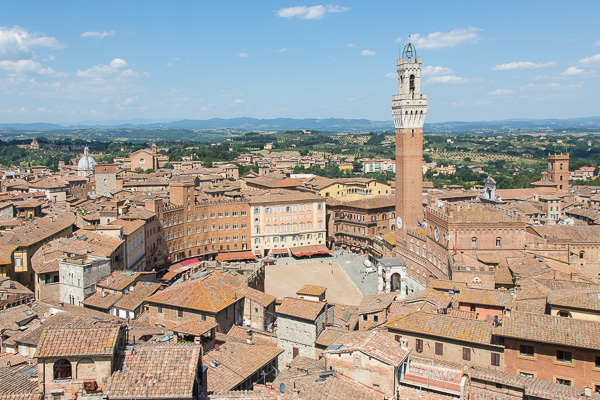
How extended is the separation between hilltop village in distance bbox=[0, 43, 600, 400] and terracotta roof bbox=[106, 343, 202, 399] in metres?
0.04

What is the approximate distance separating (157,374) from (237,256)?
178 ft

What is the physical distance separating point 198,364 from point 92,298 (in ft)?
77.1

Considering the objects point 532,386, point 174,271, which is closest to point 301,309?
point 532,386

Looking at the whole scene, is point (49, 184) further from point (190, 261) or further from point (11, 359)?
point (11, 359)

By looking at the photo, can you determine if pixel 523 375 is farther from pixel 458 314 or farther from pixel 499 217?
pixel 499 217

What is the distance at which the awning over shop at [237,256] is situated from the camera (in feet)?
214

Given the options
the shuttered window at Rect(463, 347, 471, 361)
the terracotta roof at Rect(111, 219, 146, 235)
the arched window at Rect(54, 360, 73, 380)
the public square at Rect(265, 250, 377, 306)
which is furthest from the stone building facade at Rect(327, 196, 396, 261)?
the arched window at Rect(54, 360, 73, 380)

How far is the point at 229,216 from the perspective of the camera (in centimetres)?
6931

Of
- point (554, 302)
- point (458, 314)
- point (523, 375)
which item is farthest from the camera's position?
point (458, 314)

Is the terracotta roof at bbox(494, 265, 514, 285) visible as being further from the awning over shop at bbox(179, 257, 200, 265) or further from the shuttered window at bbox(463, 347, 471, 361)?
the awning over shop at bbox(179, 257, 200, 265)

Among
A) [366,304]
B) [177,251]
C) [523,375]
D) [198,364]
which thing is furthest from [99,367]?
[177,251]

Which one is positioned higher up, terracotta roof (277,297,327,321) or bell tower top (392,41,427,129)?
bell tower top (392,41,427,129)

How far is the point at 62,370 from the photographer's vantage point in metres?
13.3

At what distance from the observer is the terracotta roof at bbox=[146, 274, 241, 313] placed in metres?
28.7
